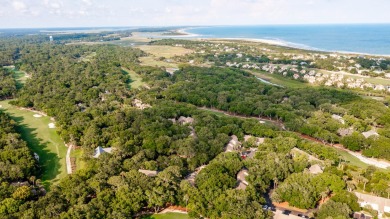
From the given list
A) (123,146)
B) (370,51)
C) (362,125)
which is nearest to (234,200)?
(123,146)

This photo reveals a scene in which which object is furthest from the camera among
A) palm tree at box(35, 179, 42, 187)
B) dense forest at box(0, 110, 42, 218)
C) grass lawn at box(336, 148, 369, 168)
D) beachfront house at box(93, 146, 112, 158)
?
grass lawn at box(336, 148, 369, 168)

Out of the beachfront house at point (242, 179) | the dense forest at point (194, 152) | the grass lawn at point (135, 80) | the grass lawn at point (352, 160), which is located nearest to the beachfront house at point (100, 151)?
the dense forest at point (194, 152)

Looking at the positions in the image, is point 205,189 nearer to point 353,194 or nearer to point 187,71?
point 353,194

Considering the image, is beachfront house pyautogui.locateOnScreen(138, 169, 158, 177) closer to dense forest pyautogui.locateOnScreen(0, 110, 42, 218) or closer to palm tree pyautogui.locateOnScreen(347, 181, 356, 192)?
dense forest pyautogui.locateOnScreen(0, 110, 42, 218)

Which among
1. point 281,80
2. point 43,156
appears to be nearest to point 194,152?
point 43,156

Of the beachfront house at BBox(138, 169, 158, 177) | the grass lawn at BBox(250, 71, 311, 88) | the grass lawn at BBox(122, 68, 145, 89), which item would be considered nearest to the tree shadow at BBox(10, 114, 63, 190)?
the beachfront house at BBox(138, 169, 158, 177)

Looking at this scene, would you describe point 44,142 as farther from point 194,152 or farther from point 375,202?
point 375,202
